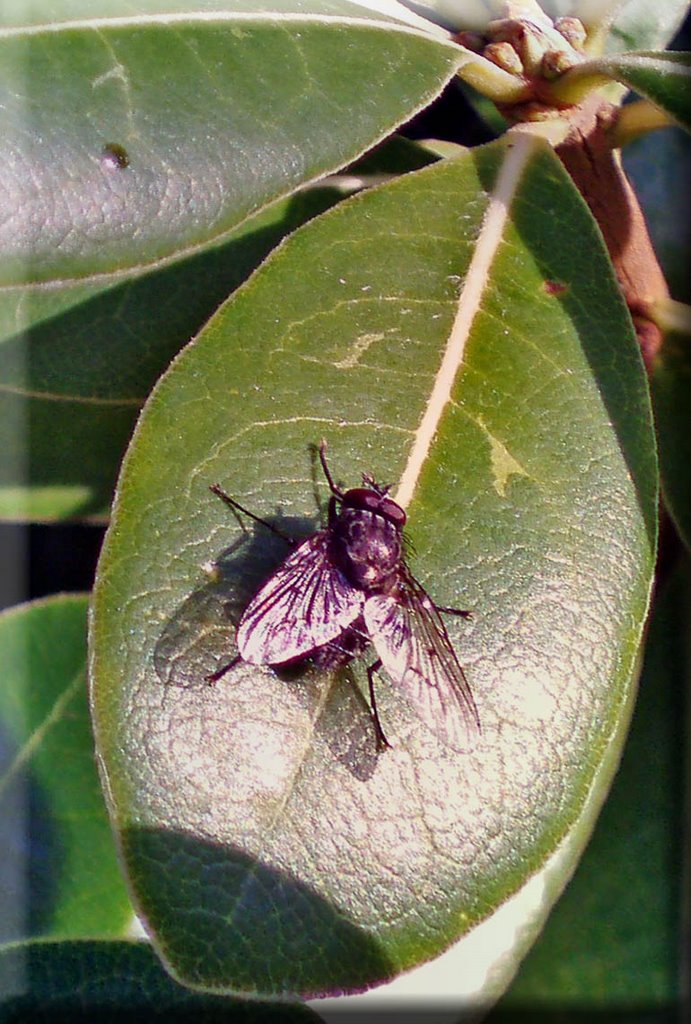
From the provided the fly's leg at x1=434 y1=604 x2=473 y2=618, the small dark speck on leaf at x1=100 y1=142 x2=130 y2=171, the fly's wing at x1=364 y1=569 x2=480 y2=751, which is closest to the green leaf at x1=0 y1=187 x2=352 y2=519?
the small dark speck on leaf at x1=100 y1=142 x2=130 y2=171

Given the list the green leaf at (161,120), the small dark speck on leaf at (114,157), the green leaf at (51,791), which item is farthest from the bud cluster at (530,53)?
the green leaf at (51,791)

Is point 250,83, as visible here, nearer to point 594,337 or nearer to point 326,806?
point 594,337

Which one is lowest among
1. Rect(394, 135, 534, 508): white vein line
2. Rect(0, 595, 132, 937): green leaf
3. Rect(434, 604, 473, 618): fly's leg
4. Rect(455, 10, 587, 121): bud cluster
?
Rect(0, 595, 132, 937): green leaf

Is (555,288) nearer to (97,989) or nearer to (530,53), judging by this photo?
(530,53)

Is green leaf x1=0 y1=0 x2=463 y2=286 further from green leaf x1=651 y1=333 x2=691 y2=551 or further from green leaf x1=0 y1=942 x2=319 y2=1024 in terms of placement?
green leaf x1=0 y1=942 x2=319 y2=1024

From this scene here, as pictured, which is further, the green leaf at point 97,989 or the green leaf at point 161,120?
the green leaf at point 97,989

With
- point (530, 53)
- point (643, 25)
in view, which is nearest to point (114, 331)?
point (530, 53)

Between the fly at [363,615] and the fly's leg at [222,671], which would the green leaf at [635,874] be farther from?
the fly's leg at [222,671]
